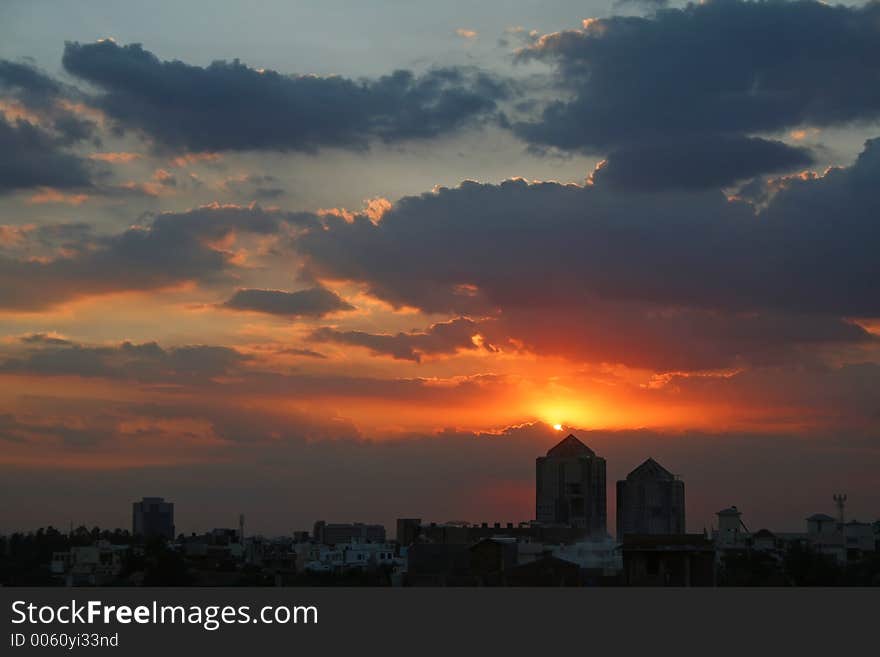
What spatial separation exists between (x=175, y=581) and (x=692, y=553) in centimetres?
4994

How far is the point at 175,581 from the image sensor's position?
13550 centimetres

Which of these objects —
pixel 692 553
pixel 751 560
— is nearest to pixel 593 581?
pixel 692 553
